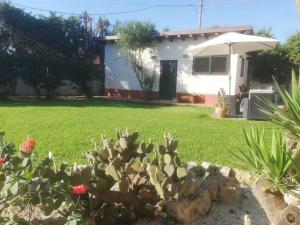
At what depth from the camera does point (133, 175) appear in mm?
3361

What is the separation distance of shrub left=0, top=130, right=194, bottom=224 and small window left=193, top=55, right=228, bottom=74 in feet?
Answer: 51.2

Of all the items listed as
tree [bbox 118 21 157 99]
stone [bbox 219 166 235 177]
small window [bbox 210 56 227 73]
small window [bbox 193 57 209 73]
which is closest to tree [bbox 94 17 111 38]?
tree [bbox 118 21 157 99]

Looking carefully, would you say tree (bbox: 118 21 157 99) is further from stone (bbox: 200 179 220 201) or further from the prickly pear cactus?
the prickly pear cactus

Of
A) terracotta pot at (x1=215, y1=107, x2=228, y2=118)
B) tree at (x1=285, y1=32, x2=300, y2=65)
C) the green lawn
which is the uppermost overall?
tree at (x1=285, y1=32, x2=300, y2=65)

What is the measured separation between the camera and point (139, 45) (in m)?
20.2

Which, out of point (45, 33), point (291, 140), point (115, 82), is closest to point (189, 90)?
point (115, 82)

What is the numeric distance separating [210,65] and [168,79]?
3.09 m

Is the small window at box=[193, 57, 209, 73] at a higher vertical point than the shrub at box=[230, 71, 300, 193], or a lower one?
higher

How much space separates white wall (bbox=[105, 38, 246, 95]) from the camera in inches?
723

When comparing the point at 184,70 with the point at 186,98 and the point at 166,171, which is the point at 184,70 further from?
the point at 166,171

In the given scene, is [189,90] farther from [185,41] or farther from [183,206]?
[183,206]

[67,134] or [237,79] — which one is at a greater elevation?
[237,79]

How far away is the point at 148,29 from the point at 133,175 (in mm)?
17512

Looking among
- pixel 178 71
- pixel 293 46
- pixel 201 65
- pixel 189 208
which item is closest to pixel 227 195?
pixel 189 208
